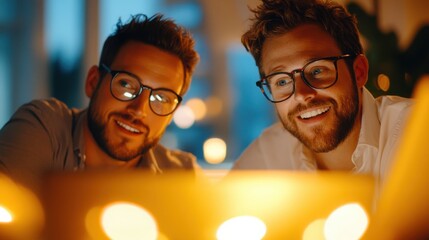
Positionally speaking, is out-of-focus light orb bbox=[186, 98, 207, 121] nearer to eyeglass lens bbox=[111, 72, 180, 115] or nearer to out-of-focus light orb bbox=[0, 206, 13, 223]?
eyeglass lens bbox=[111, 72, 180, 115]

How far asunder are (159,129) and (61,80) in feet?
0.93

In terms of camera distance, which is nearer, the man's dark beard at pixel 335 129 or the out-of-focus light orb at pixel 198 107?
the man's dark beard at pixel 335 129

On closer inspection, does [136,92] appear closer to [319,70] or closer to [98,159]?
[98,159]

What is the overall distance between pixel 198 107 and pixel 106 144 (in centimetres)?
25

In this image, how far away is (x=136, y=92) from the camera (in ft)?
3.20

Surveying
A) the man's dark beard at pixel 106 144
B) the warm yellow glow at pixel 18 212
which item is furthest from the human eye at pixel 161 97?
the warm yellow glow at pixel 18 212

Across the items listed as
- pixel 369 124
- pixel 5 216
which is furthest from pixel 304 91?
pixel 5 216

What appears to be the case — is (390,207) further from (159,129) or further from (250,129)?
(159,129)

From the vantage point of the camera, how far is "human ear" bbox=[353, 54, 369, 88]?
94cm

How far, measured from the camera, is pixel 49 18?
105 cm

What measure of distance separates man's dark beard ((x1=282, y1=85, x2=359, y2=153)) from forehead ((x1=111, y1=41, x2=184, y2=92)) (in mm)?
280

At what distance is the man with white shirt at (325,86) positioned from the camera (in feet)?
3.02

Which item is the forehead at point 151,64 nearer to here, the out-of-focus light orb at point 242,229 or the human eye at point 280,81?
the human eye at point 280,81

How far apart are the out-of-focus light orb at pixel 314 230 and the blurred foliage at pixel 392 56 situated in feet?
1.04
